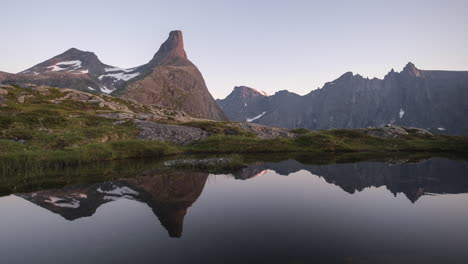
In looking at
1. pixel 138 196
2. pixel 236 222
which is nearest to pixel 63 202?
pixel 138 196

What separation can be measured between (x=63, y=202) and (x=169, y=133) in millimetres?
48302

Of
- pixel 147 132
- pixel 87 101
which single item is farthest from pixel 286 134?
pixel 87 101

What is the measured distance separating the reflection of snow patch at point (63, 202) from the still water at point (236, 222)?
0.08m

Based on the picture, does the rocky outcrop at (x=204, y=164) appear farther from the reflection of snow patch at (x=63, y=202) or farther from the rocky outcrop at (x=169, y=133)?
the rocky outcrop at (x=169, y=133)

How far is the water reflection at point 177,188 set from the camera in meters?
19.8

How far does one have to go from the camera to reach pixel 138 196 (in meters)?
23.5

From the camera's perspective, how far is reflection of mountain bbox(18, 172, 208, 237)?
Result: 1867 cm

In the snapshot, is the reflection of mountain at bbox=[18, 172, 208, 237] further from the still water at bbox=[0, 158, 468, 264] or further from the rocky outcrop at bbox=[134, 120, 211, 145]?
the rocky outcrop at bbox=[134, 120, 211, 145]

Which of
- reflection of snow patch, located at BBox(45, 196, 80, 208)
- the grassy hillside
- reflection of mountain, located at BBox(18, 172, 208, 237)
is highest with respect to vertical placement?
the grassy hillside

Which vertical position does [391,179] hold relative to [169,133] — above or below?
below

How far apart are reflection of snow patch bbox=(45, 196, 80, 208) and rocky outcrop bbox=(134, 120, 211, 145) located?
42.5 meters

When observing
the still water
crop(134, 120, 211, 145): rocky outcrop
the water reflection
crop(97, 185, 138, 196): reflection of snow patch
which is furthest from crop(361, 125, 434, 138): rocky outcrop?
crop(97, 185, 138, 196): reflection of snow patch

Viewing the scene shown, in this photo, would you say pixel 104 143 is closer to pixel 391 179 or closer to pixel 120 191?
pixel 120 191

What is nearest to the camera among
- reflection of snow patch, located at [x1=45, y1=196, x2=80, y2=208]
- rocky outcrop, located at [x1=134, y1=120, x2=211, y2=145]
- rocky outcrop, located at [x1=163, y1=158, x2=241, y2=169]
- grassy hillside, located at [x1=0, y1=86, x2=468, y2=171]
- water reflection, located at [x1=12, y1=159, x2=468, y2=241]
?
water reflection, located at [x1=12, y1=159, x2=468, y2=241]
